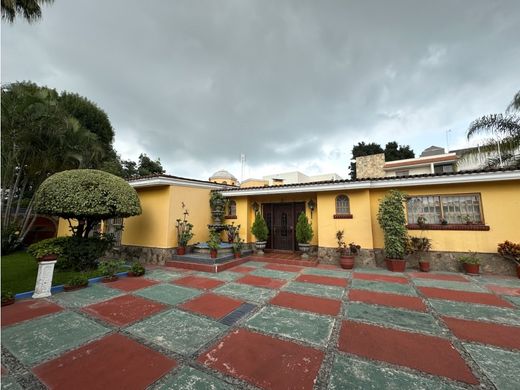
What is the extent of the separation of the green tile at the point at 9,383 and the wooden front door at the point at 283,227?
815 cm

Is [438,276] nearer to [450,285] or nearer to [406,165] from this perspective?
[450,285]

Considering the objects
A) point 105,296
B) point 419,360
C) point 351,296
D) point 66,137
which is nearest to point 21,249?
point 66,137

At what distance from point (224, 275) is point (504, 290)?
6867 millimetres

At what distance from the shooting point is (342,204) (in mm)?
7570

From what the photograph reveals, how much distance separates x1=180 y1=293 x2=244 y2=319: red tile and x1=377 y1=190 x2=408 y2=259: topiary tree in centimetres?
516

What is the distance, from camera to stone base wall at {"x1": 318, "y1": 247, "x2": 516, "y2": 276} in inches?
230

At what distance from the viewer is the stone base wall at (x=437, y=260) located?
19.2ft

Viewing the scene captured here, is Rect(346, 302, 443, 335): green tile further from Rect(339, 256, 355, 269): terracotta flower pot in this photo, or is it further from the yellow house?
the yellow house

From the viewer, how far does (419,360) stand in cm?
236

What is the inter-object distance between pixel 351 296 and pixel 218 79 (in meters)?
9.57

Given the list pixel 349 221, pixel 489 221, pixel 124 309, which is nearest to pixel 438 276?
pixel 489 221

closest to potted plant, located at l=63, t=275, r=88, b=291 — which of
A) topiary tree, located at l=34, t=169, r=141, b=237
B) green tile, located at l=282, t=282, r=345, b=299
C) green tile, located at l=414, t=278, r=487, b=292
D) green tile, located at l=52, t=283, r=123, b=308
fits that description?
green tile, located at l=52, t=283, r=123, b=308

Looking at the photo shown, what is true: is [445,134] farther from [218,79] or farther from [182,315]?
[182,315]

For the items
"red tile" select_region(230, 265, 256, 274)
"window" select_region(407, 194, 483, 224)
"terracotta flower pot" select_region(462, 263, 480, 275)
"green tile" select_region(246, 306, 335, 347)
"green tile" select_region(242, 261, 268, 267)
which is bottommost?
"green tile" select_region(246, 306, 335, 347)
